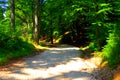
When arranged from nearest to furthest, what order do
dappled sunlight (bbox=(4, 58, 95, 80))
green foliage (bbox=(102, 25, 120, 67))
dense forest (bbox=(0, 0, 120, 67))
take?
dappled sunlight (bbox=(4, 58, 95, 80))
green foliage (bbox=(102, 25, 120, 67))
dense forest (bbox=(0, 0, 120, 67))

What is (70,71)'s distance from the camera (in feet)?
40.5

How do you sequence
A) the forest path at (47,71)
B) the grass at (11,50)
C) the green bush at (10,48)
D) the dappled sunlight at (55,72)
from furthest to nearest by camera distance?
the green bush at (10,48), the grass at (11,50), the dappled sunlight at (55,72), the forest path at (47,71)

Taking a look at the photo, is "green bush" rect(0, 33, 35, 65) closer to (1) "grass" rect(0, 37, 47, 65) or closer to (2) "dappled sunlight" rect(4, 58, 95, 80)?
(1) "grass" rect(0, 37, 47, 65)

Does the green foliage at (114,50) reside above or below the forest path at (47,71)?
above

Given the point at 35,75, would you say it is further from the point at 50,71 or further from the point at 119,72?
the point at 119,72

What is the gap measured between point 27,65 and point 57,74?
274 centimetres

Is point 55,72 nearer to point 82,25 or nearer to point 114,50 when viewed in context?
point 114,50

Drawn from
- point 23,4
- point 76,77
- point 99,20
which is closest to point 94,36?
point 99,20

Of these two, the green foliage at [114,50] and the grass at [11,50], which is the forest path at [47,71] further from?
the green foliage at [114,50]

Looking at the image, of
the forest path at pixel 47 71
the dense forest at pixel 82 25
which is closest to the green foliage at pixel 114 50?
the dense forest at pixel 82 25

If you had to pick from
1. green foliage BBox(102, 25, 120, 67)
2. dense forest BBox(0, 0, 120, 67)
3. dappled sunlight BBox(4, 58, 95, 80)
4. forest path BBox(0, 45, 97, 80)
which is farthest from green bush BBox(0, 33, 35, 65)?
green foliage BBox(102, 25, 120, 67)

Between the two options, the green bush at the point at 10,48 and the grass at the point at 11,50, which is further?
the green bush at the point at 10,48

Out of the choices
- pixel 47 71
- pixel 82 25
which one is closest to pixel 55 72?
pixel 47 71

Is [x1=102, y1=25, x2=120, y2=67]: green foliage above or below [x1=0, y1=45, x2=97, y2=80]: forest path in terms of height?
above
